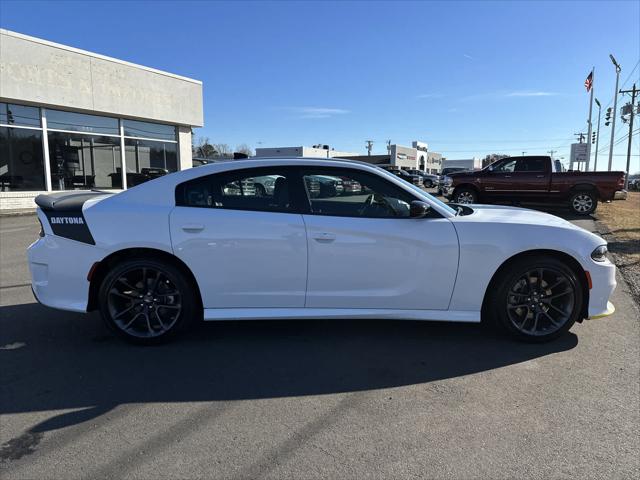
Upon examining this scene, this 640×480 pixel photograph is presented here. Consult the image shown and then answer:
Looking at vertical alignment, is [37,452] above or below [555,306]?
below

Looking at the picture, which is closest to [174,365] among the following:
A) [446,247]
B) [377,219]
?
[377,219]

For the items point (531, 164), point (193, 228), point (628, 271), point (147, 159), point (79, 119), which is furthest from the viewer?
point (147, 159)

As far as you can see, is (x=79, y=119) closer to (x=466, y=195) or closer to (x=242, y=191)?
(x=466, y=195)

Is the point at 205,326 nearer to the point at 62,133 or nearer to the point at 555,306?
the point at 555,306

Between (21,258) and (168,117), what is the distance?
47.6 ft

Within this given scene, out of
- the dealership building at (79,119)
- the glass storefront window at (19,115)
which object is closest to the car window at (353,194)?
the dealership building at (79,119)

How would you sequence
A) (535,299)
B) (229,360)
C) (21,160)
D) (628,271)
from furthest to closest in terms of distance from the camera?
(21,160), (628,271), (535,299), (229,360)

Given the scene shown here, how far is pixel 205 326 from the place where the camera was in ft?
15.3

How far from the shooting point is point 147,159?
20.9 meters

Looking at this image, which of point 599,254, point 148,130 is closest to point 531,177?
point 599,254

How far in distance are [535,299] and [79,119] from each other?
18456mm

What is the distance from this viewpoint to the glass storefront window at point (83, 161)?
17266 mm

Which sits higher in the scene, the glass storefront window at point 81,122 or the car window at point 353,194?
the glass storefront window at point 81,122

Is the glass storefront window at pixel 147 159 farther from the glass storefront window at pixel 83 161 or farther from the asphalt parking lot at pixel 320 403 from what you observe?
the asphalt parking lot at pixel 320 403
